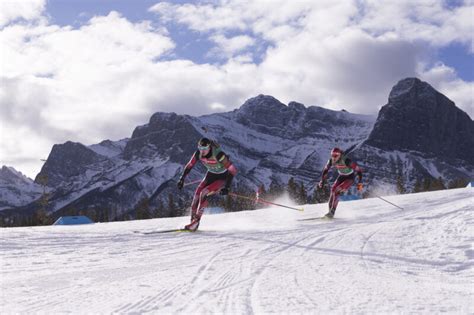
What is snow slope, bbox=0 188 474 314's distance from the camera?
17.1ft

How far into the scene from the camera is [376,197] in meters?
21.3

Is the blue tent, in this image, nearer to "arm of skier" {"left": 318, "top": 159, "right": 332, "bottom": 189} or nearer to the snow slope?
"arm of skier" {"left": 318, "top": 159, "right": 332, "bottom": 189}

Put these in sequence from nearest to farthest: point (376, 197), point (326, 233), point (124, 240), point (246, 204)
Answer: point (124, 240) → point (326, 233) → point (376, 197) → point (246, 204)

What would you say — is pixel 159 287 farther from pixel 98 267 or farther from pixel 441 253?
pixel 441 253

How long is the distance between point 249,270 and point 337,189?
10.4 meters

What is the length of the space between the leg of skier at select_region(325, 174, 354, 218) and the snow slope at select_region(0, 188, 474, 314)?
4.18 meters

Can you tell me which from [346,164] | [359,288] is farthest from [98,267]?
[346,164]

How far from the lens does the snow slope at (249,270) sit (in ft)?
17.1

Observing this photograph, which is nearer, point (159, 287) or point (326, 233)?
point (159, 287)

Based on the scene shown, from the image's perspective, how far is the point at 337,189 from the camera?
664 inches

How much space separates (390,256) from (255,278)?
315 cm

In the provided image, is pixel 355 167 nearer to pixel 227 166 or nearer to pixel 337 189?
pixel 337 189

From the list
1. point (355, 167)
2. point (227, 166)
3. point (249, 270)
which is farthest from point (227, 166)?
point (249, 270)

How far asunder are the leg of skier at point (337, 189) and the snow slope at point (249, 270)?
4.18 m
